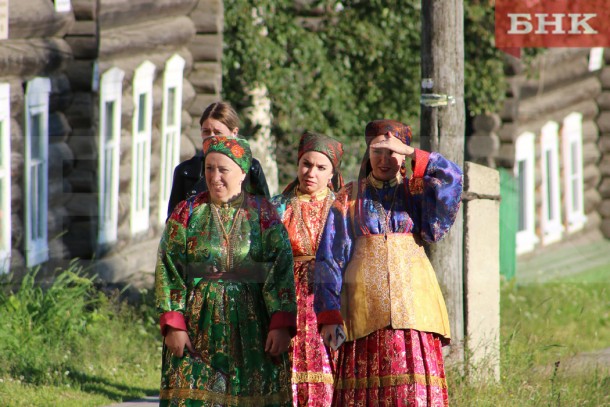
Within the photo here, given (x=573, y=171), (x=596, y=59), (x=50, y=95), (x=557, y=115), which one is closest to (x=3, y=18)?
(x=50, y=95)

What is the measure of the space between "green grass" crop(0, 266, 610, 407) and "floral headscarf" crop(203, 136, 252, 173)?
2187 millimetres

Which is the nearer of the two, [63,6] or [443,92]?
[443,92]

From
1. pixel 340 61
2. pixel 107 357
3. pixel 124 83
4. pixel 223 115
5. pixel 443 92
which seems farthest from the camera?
pixel 340 61

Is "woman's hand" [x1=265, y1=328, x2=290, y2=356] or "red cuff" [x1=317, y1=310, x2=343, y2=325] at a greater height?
"red cuff" [x1=317, y1=310, x2=343, y2=325]

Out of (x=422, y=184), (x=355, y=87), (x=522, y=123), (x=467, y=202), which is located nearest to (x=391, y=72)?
(x=355, y=87)

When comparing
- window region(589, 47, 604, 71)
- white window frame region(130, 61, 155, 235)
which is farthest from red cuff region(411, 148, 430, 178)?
window region(589, 47, 604, 71)

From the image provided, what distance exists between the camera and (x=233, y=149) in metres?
4.77

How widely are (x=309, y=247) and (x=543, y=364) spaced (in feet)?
8.88

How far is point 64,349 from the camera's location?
786 cm

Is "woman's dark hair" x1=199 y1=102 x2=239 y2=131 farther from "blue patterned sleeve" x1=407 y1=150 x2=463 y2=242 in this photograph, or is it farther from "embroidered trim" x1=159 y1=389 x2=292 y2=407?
"embroidered trim" x1=159 y1=389 x2=292 y2=407

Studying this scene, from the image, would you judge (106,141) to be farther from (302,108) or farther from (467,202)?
(467,202)

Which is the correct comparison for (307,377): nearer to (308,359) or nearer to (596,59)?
(308,359)

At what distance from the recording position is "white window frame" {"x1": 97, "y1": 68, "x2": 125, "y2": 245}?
963 cm

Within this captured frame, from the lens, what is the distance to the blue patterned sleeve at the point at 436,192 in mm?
4875
